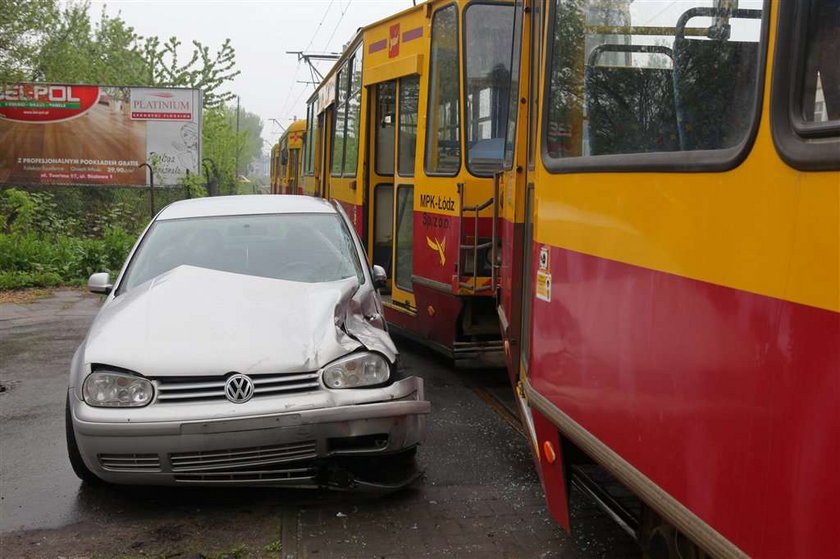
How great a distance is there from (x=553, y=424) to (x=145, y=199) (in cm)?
2054

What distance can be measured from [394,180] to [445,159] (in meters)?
1.36

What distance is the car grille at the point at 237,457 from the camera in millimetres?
4270

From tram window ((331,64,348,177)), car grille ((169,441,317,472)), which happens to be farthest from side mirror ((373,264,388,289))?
tram window ((331,64,348,177))

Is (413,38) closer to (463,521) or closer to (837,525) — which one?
(463,521)

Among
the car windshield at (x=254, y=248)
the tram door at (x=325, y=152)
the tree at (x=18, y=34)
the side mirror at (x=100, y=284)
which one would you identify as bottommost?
the side mirror at (x=100, y=284)

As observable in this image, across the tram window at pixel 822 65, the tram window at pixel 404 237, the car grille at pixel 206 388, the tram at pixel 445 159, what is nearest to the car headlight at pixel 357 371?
the car grille at pixel 206 388

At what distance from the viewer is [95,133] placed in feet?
62.7

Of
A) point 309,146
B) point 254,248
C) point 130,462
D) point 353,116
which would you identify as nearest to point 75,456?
point 130,462

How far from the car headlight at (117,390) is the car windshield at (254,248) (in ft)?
4.29

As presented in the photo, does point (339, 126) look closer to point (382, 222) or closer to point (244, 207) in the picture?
point (382, 222)

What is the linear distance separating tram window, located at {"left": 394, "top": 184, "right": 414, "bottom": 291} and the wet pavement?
8.08 feet

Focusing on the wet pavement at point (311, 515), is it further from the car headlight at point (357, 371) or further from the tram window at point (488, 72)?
the tram window at point (488, 72)

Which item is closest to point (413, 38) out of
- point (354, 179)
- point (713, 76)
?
point (354, 179)

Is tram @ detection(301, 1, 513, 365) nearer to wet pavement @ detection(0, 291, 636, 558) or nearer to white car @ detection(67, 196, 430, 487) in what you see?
wet pavement @ detection(0, 291, 636, 558)
